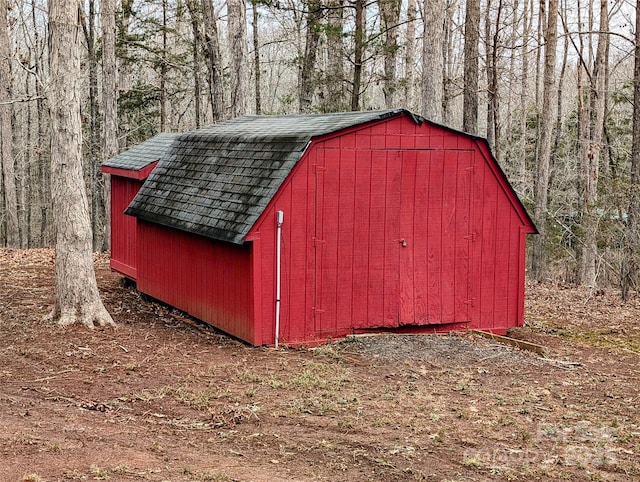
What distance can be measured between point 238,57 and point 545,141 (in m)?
9.88

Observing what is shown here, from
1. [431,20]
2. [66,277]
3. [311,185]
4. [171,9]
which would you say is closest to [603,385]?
[311,185]

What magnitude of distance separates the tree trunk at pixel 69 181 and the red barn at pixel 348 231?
153 cm

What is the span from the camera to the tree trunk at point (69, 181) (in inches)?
412

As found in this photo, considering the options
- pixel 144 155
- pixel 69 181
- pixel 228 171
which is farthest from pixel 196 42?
pixel 69 181

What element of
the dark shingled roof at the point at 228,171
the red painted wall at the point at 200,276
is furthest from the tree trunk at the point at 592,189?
the red painted wall at the point at 200,276

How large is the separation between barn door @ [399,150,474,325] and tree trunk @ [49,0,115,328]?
13.6ft

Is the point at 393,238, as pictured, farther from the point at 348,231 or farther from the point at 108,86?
the point at 108,86

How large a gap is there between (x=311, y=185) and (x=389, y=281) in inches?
67.8

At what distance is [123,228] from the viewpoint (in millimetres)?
15242

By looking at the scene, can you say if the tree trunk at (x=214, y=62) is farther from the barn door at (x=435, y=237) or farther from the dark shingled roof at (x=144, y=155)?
the barn door at (x=435, y=237)

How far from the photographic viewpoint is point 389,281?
11.1 metres

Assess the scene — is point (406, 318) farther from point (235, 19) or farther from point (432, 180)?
point (235, 19)

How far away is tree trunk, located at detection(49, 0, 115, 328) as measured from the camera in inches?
412

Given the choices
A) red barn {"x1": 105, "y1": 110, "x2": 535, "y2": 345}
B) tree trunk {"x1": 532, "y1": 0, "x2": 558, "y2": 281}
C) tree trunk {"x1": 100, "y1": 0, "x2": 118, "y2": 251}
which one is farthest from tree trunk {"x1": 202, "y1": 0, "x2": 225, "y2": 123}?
red barn {"x1": 105, "y1": 110, "x2": 535, "y2": 345}
